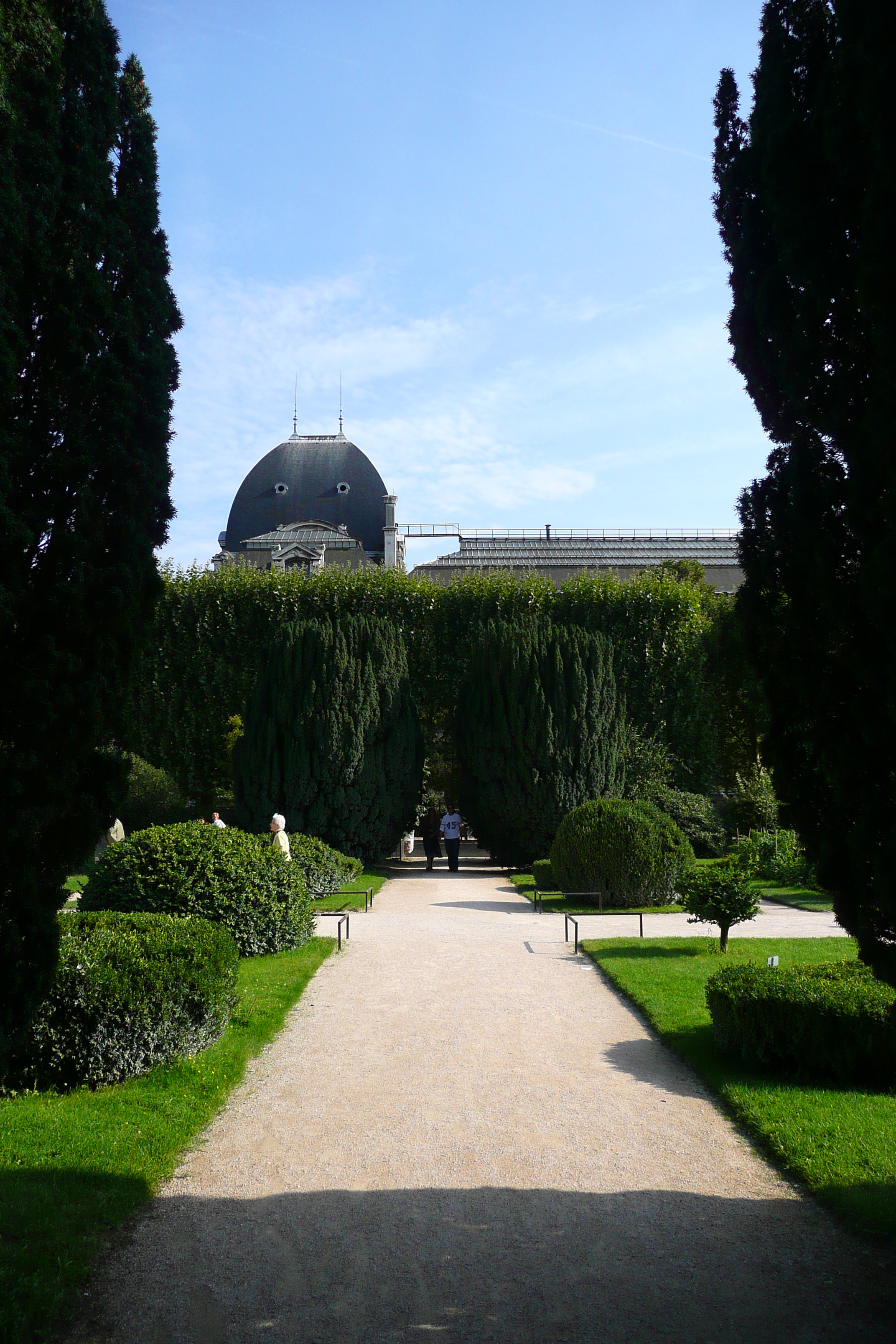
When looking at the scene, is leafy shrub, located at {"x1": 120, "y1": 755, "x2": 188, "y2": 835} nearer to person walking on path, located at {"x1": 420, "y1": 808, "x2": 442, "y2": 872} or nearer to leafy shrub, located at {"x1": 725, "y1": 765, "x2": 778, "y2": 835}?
person walking on path, located at {"x1": 420, "y1": 808, "x2": 442, "y2": 872}

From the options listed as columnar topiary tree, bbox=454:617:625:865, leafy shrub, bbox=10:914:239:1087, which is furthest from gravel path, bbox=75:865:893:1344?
columnar topiary tree, bbox=454:617:625:865

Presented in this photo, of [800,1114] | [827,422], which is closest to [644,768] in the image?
[800,1114]

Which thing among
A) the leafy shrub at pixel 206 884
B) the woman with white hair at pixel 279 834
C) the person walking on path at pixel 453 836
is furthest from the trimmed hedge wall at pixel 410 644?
the leafy shrub at pixel 206 884

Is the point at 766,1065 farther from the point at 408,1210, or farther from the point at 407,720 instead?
the point at 407,720

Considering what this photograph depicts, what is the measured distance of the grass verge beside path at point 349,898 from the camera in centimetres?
1479

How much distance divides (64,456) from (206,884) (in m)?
7.07

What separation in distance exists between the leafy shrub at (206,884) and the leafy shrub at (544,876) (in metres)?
6.54

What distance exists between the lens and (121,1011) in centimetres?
604

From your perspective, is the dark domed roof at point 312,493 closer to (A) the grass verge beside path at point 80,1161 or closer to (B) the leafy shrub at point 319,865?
(B) the leafy shrub at point 319,865

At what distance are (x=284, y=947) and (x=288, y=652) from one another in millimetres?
10180

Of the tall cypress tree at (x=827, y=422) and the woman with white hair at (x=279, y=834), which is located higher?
the tall cypress tree at (x=827, y=422)

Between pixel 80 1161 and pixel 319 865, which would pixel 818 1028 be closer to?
pixel 80 1161

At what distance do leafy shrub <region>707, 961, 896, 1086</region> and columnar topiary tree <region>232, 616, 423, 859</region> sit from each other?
46.0 feet

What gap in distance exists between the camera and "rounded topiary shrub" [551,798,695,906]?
1445 cm
